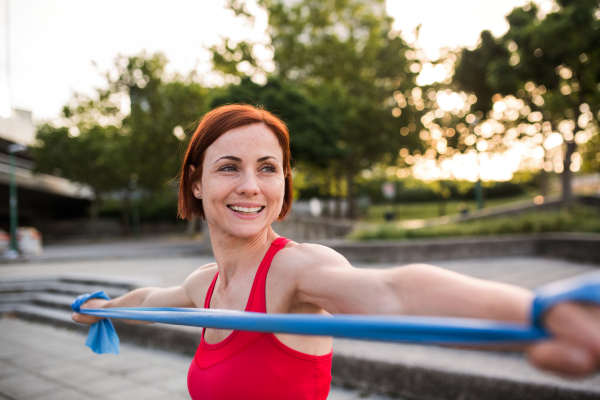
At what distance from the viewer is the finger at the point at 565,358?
607 millimetres

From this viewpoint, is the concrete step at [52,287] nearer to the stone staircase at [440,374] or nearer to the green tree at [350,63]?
the stone staircase at [440,374]

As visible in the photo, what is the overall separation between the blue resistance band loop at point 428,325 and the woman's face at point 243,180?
15.0 inches

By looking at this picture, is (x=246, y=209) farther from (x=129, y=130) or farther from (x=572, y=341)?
(x=129, y=130)

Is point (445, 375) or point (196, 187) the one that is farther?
point (445, 375)

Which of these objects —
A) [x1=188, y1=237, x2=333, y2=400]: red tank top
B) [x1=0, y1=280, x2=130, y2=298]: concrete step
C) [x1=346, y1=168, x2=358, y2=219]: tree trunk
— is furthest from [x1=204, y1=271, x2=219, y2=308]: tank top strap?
[x1=346, y1=168, x2=358, y2=219]: tree trunk

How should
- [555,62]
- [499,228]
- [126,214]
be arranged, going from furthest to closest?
[126,214] → [555,62] → [499,228]

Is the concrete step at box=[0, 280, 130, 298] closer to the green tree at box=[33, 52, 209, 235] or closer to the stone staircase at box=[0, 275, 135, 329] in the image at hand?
the stone staircase at box=[0, 275, 135, 329]

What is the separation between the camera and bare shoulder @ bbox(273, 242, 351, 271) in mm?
1193

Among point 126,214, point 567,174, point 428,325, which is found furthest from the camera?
point 126,214

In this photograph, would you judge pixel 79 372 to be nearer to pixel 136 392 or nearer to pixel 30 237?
pixel 136 392

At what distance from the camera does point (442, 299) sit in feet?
2.72

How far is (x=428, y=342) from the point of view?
2.49 feet

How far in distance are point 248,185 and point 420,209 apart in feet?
134

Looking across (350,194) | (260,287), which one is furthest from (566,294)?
(350,194)
